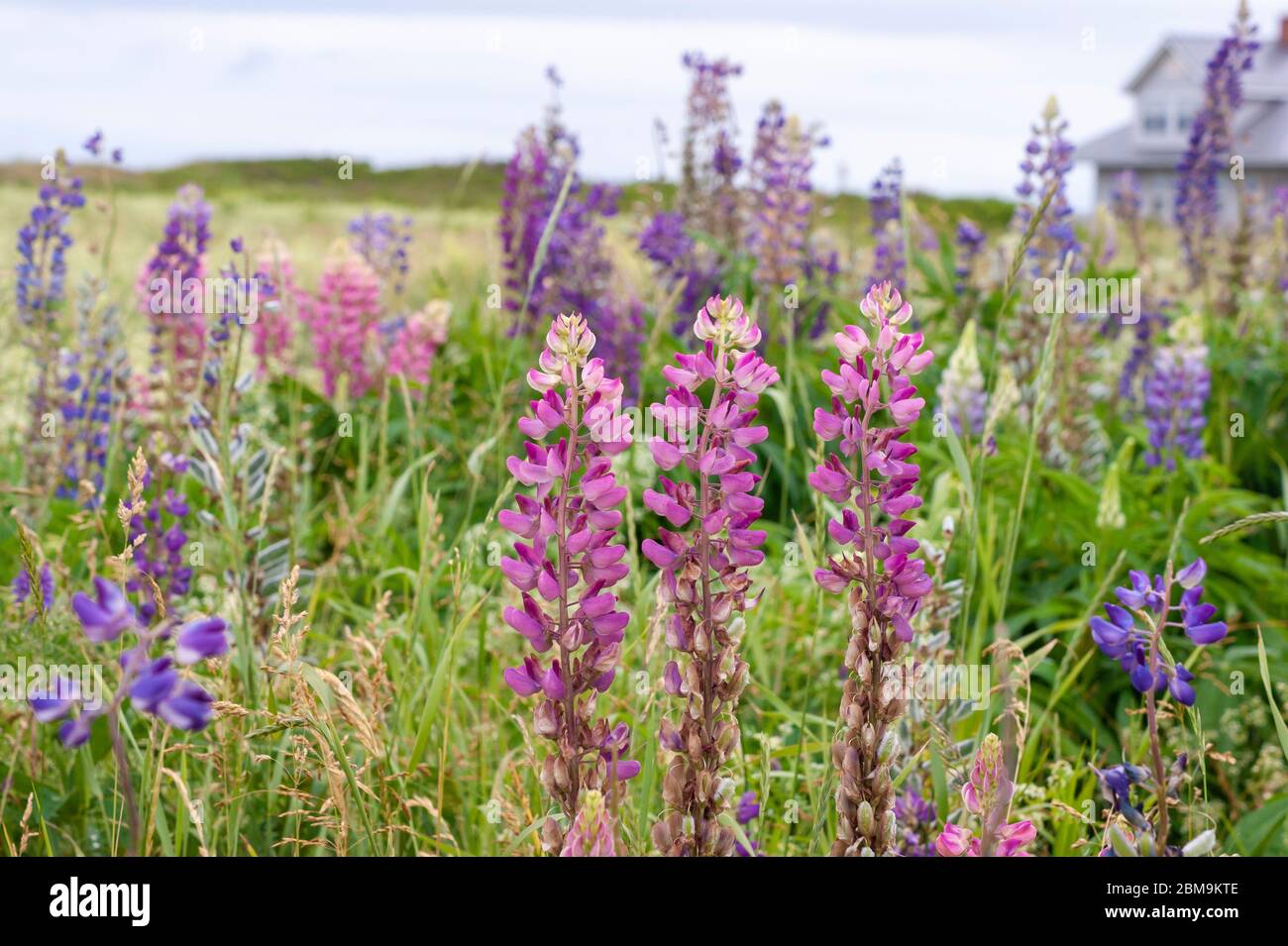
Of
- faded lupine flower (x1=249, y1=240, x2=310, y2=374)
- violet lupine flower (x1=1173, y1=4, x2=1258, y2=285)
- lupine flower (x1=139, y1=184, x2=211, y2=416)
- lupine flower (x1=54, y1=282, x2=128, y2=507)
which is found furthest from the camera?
violet lupine flower (x1=1173, y1=4, x2=1258, y2=285)

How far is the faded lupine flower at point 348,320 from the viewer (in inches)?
Result: 200

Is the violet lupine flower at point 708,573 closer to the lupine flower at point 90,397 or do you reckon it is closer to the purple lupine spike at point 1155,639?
the purple lupine spike at point 1155,639

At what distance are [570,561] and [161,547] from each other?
2.05 meters

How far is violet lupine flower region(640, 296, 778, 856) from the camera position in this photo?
1.58 m

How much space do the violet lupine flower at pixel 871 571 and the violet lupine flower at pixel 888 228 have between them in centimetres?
414

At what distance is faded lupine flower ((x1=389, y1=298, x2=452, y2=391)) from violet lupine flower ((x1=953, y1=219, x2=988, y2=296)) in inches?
88.9

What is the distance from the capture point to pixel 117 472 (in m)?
4.77

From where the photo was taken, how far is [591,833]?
1326 millimetres

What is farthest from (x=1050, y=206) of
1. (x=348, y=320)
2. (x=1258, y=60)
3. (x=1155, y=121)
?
(x=1155, y=121)

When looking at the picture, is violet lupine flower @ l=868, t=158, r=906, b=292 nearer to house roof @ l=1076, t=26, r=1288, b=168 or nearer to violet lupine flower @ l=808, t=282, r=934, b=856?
violet lupine flower @ l=808, t=282, r=934, b=856

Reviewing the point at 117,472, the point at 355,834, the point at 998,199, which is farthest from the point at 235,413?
the point at 998,199

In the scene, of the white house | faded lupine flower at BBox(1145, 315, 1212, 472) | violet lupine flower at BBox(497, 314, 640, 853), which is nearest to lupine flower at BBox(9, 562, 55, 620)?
violet lupine flower at BBox(497, 314, 640, 853)

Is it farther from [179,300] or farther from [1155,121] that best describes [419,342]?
[1155,121]
